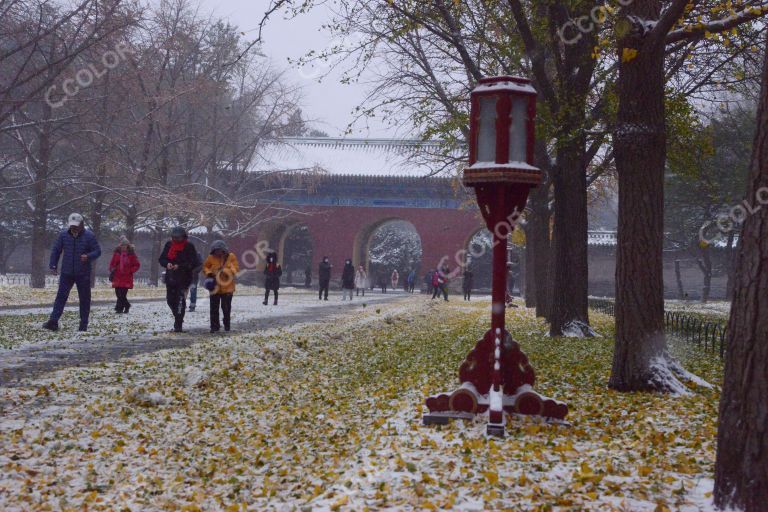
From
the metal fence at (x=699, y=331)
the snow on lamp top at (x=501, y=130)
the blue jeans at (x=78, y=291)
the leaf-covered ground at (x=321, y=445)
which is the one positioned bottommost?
the leaf-covered ground at (x=321, y=445)

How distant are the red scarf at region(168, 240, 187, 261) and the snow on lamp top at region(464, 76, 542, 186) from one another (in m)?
8.43

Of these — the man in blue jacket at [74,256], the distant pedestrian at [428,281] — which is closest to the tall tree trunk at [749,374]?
the man in blue jacket at [74,256]

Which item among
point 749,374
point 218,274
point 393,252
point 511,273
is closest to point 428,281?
point 511,273

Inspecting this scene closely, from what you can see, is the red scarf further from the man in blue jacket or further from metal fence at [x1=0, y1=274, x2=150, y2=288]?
metal fence at [x1=0, y1=274, x2=150, y2=288]

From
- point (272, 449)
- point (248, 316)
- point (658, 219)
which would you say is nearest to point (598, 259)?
point (248, 316)

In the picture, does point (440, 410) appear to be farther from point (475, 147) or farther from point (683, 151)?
point (683, 151)

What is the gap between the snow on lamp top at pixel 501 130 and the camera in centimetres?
580

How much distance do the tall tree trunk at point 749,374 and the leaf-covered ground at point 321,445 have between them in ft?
1.21

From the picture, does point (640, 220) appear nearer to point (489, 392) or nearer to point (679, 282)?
point (489, 392)

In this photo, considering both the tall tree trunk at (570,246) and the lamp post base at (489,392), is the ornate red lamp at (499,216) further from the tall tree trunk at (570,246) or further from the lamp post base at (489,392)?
the tall tree trunk at (570,246)

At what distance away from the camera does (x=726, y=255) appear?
42438mm

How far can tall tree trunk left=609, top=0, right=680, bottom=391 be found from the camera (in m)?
7.78

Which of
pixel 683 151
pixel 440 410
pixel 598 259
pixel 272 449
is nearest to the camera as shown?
pixel 272 449

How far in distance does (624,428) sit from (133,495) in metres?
3.62
